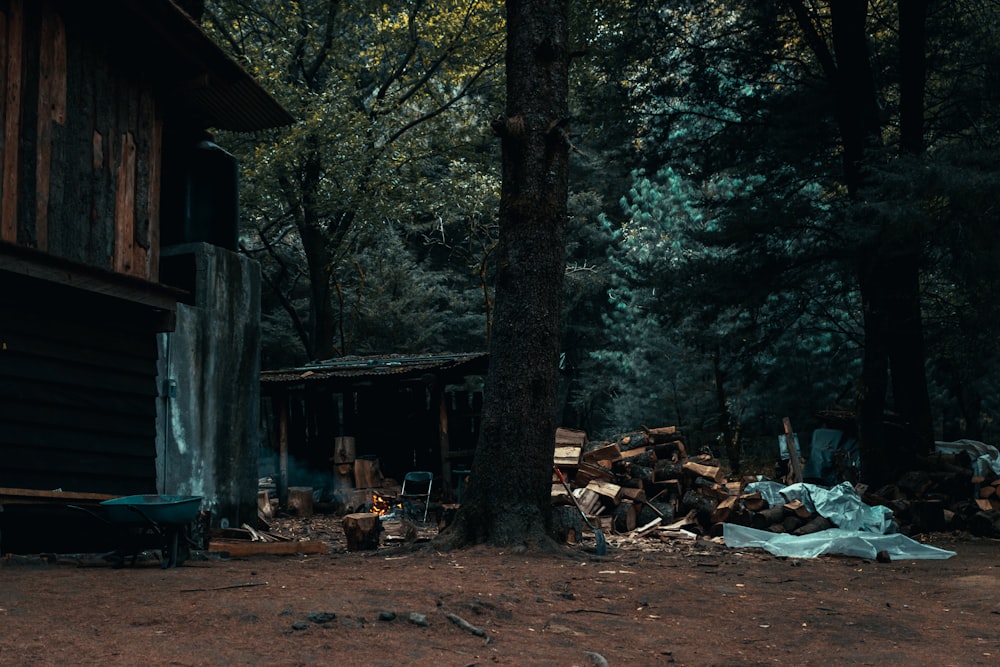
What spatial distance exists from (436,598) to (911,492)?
35.1 feet

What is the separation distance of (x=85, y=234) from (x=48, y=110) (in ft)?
4.22

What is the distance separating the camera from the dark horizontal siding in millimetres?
9258

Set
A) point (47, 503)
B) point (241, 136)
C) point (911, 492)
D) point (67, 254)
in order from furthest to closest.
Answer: point (241, 136)
point (911, 492)
point (67, 254)
point (47, 503)

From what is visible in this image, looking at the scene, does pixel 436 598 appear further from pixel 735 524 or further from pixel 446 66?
pixel 446 66

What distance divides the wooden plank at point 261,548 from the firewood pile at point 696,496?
3.82 metres

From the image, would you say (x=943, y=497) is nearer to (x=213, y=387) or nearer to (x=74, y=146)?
(x=213, y=387)

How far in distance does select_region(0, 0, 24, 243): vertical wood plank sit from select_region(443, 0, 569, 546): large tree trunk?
4.77 m

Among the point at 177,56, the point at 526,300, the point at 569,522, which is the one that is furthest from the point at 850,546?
the point at 177,56

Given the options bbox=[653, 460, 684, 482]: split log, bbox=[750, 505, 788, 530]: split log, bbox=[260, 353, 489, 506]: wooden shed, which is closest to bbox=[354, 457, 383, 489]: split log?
bbox=[260, 353, 489, 506]: wooden shed

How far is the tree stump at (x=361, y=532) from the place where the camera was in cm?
Answer: 1152

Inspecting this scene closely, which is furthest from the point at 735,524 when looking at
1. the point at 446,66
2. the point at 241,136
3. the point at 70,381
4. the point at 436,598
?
the point at 446,66

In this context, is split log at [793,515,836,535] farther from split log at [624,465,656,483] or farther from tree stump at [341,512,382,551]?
tree stump at [341,512,382,551]

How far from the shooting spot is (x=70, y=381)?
9.91m

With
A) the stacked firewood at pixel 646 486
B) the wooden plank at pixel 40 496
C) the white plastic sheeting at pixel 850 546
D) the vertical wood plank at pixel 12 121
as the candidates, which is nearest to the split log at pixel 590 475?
the stacked firewood at pixel 646 486
